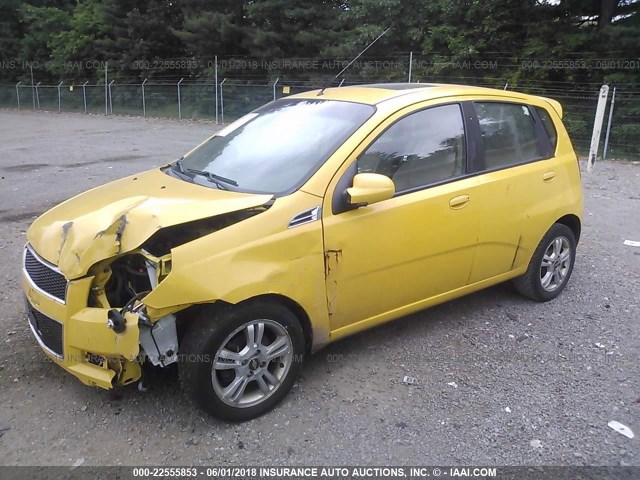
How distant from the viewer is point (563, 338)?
399 cm

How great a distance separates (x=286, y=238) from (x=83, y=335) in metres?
1.15

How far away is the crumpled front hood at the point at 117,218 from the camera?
2.77m

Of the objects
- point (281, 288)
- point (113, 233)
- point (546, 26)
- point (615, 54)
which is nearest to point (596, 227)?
point (281, 288)

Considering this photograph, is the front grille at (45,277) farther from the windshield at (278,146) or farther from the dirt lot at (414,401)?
the windshield at (278,146)

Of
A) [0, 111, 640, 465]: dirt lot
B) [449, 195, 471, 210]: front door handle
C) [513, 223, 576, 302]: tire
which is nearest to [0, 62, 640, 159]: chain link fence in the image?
[513, 223, 576, 302]: tire

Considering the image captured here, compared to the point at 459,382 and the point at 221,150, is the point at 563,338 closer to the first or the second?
the point at 459,382

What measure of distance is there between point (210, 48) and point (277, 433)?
27331mm

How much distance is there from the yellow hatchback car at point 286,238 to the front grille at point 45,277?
12 mm

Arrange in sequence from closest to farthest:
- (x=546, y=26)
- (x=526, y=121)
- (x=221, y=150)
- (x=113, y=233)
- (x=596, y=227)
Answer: (x=113, y=233) < (x=221, y=150) < (x=526, y=121) < (x=596, y=227) < (x=546, y=26)

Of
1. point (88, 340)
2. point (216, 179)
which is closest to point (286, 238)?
point (216, 179)

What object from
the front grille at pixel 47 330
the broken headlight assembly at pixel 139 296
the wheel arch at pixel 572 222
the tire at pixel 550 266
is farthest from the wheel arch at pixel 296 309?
the wheel arch at pixel 572 222

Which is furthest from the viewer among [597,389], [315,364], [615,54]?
[615,54]

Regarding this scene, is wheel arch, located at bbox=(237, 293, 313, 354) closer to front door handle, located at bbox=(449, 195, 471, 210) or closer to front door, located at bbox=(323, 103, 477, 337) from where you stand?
front door, located at bbox=(323, 103, 477, 337)

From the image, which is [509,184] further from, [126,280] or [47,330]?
[47,330]
